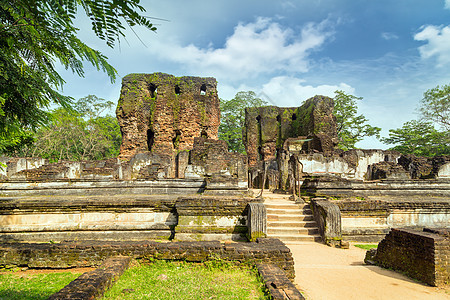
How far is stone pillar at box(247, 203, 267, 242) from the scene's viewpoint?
19.1 feet

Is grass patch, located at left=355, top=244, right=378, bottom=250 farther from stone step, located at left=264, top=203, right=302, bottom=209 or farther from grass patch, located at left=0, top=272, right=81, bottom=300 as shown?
grass patch, located at left=0, top=272, right=81, bottom=300

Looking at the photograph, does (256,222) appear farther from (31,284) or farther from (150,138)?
(150,138)

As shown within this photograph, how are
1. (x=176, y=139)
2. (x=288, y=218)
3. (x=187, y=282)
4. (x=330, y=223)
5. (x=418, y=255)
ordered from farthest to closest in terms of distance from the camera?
(x=176, y=139) → (x=288, y=218) → (x=330, y=223) → (x=418, y=255) → (x=187, y=282)

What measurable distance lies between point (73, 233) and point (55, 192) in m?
2.73

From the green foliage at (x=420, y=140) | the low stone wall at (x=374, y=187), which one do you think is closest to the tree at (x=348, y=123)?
the green foliage at (x=420, y=140)

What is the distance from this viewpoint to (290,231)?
21.3ft

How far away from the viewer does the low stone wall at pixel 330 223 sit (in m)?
6.10

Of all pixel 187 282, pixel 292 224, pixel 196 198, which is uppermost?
pixel 196 198

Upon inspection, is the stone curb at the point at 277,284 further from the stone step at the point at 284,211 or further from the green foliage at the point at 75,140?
the green foliage at the point at 75,140

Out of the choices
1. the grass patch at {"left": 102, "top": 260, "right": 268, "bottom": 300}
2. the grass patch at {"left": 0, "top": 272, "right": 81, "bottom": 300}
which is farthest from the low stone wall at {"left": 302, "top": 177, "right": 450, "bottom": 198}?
the grass patch at {"left": 0, "top": 272, "right": 81, "bottom": 300}

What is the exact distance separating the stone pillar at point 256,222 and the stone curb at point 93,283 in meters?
2.86

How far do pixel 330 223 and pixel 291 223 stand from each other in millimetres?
959

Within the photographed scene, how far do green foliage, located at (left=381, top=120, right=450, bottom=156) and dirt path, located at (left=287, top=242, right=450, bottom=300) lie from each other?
1076 inches

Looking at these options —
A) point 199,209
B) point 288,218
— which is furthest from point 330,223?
point 199,209
